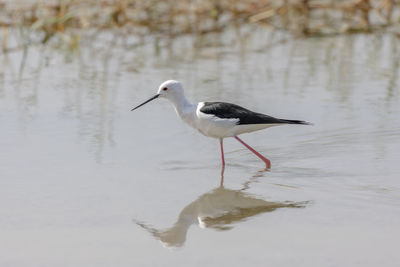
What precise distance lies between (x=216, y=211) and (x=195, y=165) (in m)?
1.05

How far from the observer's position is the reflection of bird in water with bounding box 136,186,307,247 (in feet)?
13.1

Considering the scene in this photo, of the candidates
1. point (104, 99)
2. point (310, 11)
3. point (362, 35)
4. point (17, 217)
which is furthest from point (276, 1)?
point (17, 217)

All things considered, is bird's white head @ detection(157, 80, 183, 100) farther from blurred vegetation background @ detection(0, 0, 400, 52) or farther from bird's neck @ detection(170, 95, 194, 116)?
blurred vegetation background @ detection(0, 0, 400, 52)

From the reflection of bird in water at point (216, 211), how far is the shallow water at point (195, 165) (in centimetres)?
1

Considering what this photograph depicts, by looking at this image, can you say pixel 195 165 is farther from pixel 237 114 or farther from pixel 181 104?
pixel 181 104

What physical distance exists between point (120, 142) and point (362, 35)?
605cm

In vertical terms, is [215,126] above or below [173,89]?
below

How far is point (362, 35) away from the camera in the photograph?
36.2 feet

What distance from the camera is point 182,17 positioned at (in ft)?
39.6

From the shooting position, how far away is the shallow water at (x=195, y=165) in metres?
3.80

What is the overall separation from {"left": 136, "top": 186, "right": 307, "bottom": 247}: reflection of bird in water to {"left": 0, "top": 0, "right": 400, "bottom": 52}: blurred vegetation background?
6.74 m

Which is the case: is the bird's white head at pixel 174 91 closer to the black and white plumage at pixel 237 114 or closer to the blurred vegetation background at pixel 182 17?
the black and white plumage at pixel 237 114

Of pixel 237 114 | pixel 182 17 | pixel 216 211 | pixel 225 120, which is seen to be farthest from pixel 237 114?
pixel 182 17

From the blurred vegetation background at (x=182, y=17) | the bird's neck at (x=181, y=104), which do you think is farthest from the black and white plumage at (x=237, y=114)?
the blurred vegetation background at (x=182, y=17)
